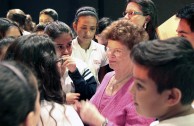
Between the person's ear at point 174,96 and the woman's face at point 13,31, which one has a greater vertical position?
the woman's face at point 13,31

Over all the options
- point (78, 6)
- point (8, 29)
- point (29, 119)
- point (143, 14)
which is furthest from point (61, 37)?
point (78, 6)

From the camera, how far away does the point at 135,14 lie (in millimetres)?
2871

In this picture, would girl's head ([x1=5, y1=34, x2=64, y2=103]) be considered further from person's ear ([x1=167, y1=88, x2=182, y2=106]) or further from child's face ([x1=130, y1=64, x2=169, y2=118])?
person's ear ([x1=167, y1=88, x2=182, y2=106])

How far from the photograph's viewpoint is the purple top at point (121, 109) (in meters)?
1.68

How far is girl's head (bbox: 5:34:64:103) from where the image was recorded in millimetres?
1499

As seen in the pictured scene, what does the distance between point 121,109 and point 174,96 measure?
56cm

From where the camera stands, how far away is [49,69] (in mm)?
1526

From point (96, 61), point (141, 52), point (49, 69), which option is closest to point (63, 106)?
point (49, 69)

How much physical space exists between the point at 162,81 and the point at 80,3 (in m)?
5.72

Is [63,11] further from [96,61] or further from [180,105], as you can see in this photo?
[180,105]

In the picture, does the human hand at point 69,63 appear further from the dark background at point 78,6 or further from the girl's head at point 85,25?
the dark background at point 78,6

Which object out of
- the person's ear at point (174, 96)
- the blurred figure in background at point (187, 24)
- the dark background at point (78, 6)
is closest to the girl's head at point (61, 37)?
the blurred figure in background at point (187, 24)

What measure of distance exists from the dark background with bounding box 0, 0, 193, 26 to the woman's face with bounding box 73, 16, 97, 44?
3396mm

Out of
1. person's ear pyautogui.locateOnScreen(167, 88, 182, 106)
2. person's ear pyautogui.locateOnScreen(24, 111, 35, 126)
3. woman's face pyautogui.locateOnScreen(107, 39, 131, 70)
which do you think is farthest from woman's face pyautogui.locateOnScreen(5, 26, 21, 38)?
person's ear pyautogui.locateOnScreen(24, 111, 35, 126)
